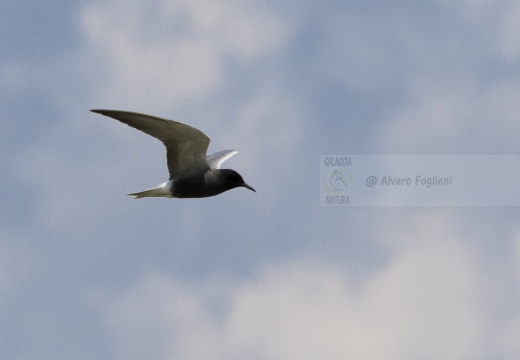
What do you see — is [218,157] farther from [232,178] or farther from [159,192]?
[159,192]

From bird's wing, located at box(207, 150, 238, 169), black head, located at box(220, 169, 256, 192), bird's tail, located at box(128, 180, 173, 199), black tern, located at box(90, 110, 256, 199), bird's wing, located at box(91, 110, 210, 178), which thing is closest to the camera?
bird's wing, located at box(91, 110, 210, 178)

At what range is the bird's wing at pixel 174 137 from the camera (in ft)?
48.0

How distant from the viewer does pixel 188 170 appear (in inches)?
624

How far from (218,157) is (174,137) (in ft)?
8.10

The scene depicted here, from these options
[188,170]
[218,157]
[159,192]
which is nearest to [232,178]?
[188,170]

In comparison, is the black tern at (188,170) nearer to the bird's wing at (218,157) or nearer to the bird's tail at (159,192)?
the bird's tail at (159,192)

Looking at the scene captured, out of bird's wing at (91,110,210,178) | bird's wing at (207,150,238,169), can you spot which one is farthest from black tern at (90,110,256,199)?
bird's wing at (207,150,238,169)

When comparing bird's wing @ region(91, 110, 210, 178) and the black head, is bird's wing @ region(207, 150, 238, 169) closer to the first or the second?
the black head

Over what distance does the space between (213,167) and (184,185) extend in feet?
3.88

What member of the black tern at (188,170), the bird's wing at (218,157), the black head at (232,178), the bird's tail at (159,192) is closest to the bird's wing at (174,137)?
the black tern at (188,170)

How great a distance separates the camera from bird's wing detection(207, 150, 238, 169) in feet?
55.9

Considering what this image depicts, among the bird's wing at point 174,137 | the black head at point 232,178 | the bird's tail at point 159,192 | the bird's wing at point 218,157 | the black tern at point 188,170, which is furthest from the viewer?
the bird's wing at point 218,157

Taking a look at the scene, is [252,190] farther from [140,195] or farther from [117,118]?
[117,118]

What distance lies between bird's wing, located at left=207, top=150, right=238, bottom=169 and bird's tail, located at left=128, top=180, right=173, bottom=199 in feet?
4.10
